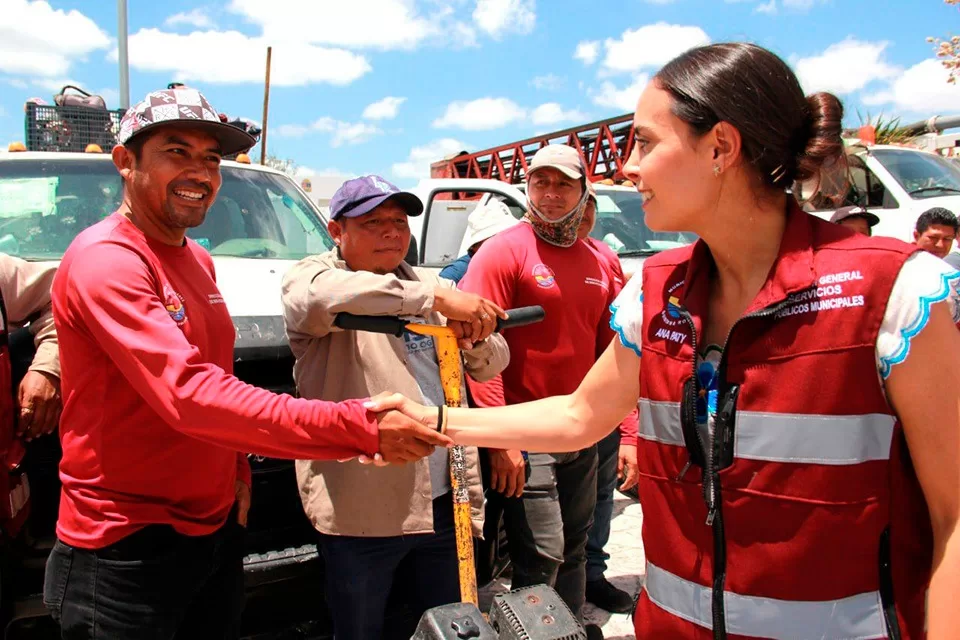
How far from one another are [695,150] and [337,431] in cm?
120

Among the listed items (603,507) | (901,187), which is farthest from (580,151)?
(603,507)

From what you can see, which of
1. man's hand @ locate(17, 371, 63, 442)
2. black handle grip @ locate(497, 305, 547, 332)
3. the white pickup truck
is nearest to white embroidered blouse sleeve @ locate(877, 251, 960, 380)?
black handle grip @ locate(497, 305, 547, 332)

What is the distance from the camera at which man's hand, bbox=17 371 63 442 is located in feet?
8.57

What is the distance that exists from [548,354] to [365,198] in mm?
1187

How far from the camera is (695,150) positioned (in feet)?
5.48

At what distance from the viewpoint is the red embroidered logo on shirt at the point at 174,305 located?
2.28m

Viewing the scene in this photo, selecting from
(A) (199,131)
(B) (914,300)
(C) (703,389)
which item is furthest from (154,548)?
(B) (914,300)

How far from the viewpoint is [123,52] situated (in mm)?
10281

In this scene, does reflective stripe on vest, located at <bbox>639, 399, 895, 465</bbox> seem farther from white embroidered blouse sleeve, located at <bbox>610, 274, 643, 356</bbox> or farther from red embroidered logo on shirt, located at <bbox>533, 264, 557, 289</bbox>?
red embroidered logo on shirt, located at <bbox>533, 264, 557, 289</bbox>

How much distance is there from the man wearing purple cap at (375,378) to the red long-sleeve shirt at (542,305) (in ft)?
1.80

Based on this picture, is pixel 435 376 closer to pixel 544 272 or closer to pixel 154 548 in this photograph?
pixel 544 272

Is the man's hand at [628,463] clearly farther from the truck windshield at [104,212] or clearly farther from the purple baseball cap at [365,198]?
the truck windshield at [104,212]

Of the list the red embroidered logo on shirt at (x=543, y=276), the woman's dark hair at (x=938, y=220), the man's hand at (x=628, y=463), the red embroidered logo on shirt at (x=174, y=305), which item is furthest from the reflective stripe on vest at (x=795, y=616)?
the woman's dark hair at (x=938, y=220)

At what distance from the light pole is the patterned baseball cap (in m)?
8.54
